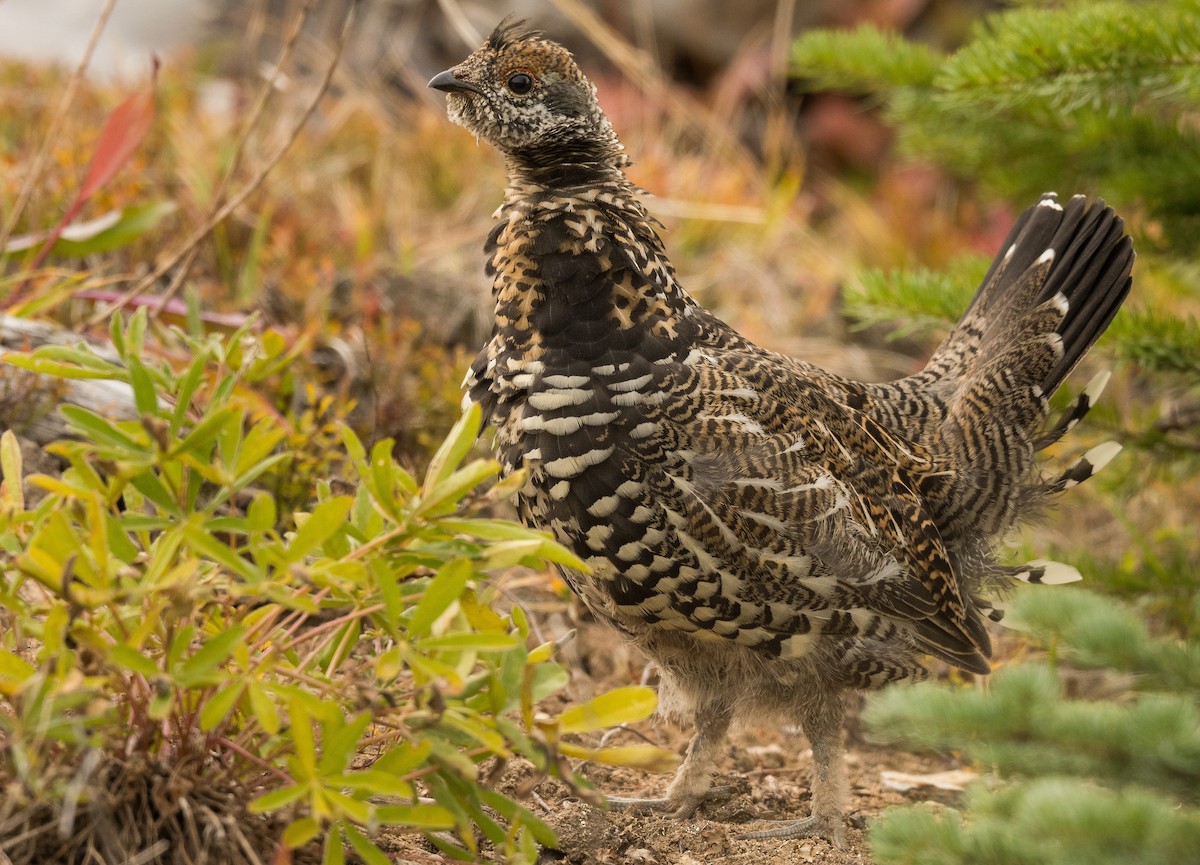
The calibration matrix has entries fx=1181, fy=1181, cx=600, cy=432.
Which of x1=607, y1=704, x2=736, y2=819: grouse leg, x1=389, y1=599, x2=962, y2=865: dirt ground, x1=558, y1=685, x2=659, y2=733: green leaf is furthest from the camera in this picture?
x1=607, y1=704, x2=736, y2=819: grouse leg

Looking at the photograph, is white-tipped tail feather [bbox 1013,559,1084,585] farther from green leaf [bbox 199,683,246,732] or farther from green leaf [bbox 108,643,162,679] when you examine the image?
green leaf [bbox 108,643,162,679]

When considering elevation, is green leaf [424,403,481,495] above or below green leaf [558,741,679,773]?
above

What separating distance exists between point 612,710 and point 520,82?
67.6 inches

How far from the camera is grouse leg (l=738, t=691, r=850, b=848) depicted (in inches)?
122

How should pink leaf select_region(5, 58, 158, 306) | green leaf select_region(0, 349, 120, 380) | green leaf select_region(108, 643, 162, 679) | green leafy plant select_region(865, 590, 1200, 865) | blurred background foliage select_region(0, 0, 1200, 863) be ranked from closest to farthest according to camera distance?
green leafy plant select_region(865, 590, 1200, 865) < green leaf select_region(108, 643, 162, 679) < green leaf select_region(0, 349, 120, 380) < blurred background foliage select_region(0, 0, 1200, 863) < pink leaf select_region(5, 58, 158, 306)

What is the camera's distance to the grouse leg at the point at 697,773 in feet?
10.4

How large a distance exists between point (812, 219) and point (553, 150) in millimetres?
6211

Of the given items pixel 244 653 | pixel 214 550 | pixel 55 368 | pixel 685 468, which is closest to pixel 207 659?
pixel 244 653

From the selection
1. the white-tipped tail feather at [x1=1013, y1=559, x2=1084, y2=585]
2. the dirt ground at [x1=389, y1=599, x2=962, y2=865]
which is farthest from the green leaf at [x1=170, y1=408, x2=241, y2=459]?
the white-tipped tail feather at [x1=1013, y1=559, x2=1084, y2=585]

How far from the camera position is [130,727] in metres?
2.07

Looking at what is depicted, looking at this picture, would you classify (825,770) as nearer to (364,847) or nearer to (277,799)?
(364,847)

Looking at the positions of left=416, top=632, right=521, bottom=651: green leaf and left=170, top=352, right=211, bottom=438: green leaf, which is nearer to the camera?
left=416, top=632, right=521, bottom=651: green leaf

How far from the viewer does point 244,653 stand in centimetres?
194

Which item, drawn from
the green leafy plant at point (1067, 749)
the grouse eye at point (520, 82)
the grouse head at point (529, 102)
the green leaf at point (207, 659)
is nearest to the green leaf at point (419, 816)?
the green leaf at point (207, 659)
